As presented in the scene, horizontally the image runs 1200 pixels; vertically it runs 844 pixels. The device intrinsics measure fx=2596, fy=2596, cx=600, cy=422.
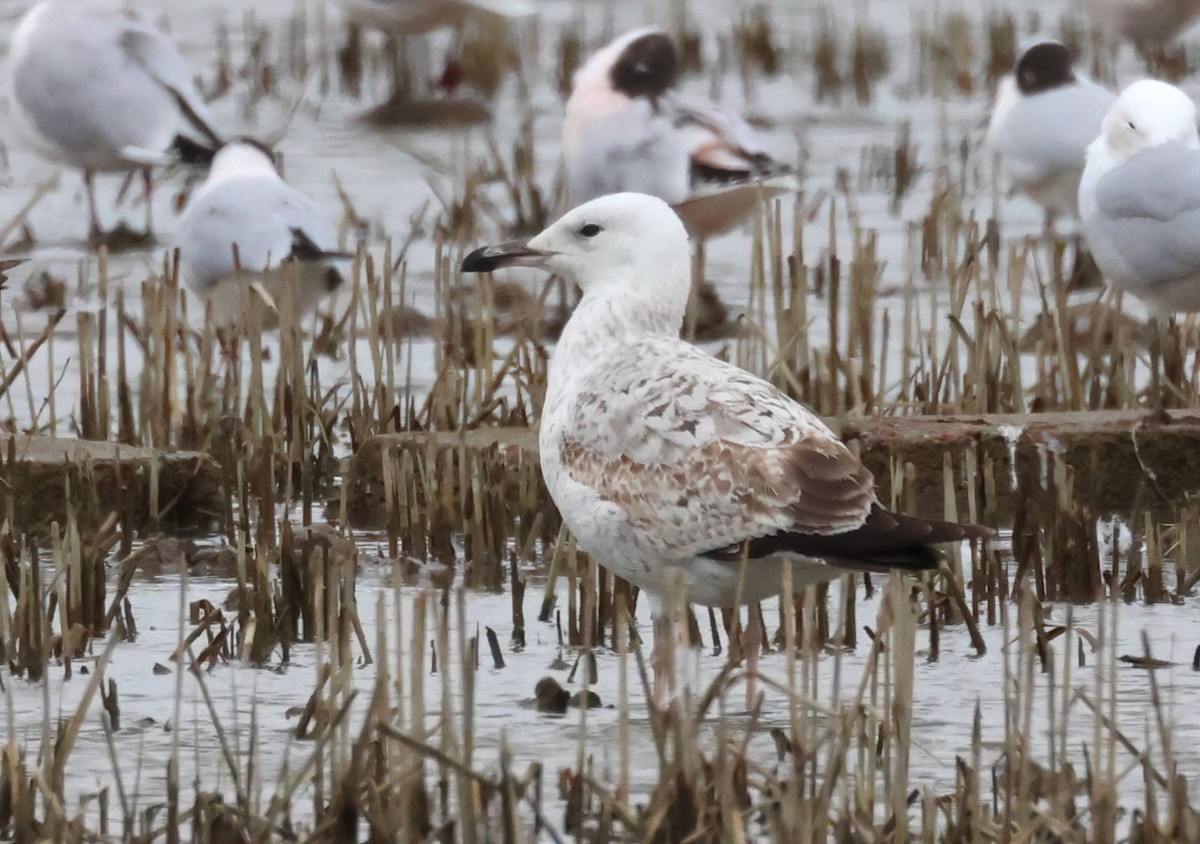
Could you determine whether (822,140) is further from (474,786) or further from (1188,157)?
(474,786)

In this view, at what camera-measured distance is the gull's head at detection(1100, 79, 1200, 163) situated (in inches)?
277

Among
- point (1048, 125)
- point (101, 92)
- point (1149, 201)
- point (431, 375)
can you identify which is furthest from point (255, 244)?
point (1048, 125)

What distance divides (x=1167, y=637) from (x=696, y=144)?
4.86 meters

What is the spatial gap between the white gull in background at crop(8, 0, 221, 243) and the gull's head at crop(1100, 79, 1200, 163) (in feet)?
15.2

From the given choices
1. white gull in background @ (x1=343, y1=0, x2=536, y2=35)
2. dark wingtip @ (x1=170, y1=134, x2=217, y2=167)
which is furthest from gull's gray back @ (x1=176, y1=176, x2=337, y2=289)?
white gull in background @ (x1=343, y1=0, x2=536, y2=35)

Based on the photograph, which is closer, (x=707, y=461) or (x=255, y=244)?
A: (x=707, y=461)

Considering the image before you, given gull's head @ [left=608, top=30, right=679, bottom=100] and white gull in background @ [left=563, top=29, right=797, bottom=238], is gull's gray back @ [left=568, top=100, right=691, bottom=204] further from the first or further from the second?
gull's head @ [left=608, top=30, right=679, bottom=100]

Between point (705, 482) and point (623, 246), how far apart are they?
2.98 ft

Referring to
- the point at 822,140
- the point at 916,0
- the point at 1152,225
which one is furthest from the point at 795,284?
the point at 916,0

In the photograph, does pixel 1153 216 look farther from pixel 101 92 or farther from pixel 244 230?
pixel 101 92

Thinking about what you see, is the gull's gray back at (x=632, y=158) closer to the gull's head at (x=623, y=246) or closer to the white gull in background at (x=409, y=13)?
the gull's head at (x=623, y=246)

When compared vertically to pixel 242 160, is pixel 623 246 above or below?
below

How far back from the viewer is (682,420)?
4578 millimetres

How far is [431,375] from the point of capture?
8164mm
